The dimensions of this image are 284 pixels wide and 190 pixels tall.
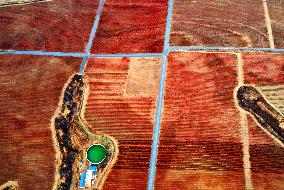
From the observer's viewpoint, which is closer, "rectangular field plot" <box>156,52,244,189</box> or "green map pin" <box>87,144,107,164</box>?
"rectangular field plot" <box>156,52,244,189</box>

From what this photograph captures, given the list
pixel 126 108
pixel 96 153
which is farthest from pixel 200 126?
pixel 96 153

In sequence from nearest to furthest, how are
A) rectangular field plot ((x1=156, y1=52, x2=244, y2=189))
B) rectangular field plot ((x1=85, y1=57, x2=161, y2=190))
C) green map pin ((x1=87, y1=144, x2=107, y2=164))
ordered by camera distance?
1. rectangular field plot ((x1=156, y1=52, x2=244, y2=189))
2. rectangular field plot ((x1=85, y1=57, x2=161, y2=190))
3. green map pin ((x1=87, y1=144, x2=107, y2=164))

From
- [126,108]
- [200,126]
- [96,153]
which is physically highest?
[126,108]

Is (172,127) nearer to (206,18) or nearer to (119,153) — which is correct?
(119,153)

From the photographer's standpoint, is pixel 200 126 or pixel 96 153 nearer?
pixel 96 153

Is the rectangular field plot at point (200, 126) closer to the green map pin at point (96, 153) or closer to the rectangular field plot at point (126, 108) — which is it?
the rectangular field plot at point (126, 108)

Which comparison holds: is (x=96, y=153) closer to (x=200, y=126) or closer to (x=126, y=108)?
(x=126, y=108)

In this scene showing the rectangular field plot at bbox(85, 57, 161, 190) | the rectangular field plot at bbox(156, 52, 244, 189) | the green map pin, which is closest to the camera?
the rectangular field plot at bbox(156, 52, 244, 189)

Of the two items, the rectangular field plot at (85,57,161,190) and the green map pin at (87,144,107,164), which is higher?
the rectangular field plot at (85,57,161,190)

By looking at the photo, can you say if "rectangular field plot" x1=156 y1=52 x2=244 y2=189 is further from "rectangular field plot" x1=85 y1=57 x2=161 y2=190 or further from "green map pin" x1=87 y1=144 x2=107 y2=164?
"green map pin" x1=87 y1=144 x2=107 y2=164

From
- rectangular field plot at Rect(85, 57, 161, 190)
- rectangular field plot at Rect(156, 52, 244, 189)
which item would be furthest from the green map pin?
rectangular field plot at Rect(156, 52, 244, 189)

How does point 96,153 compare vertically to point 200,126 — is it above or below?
below

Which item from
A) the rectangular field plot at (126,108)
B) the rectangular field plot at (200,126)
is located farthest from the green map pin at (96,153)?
the rectangular field plot at (200,126)

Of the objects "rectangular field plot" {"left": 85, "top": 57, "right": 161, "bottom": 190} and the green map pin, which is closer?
"rectangular field plot" {"left": 85, "top": 57, "right": 161, "bottom": 190}
